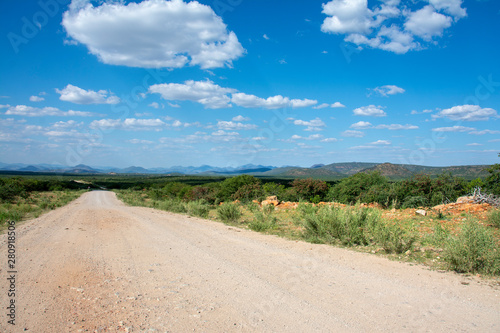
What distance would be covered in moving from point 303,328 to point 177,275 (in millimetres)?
3071

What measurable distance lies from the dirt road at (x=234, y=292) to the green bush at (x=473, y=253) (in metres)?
0.44

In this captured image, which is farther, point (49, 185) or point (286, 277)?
point (49, 185)

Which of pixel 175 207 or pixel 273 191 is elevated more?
pixel 273 191

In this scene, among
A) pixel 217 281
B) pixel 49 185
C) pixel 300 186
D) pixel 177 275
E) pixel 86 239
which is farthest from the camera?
pixel 49 185

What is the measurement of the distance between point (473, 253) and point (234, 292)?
491cm

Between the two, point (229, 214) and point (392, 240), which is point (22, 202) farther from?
point (392, 240)

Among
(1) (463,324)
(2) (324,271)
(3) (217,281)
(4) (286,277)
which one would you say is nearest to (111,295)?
(3) (217,281)

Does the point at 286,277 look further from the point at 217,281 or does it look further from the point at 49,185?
the point at 49,185

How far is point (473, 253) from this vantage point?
6.24 m

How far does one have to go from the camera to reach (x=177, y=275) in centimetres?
620

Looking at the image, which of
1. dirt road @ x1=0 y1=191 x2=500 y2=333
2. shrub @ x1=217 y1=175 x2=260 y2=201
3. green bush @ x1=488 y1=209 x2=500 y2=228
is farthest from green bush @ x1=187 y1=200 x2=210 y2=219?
shrub @ x1=217 y1=175 x2=260 y2=201

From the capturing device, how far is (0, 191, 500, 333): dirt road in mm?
4133

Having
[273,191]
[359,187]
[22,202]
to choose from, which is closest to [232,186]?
[273,191]

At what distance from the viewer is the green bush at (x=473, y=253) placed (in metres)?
6.13
